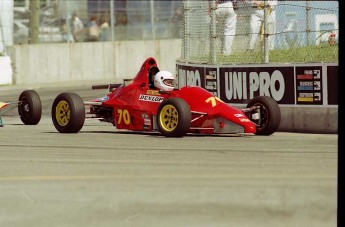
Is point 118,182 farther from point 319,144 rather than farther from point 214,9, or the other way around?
point 214,9

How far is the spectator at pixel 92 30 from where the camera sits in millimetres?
32500

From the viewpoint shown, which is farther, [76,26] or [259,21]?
[76,26]

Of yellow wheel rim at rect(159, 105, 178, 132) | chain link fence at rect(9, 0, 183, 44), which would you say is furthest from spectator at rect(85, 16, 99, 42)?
yellow wheel rim at rect(159, 105, 178, 132)

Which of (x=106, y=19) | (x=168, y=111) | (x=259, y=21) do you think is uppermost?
(x=106, y=19)

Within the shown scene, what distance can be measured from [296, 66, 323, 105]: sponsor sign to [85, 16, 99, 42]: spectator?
17062 millimetres

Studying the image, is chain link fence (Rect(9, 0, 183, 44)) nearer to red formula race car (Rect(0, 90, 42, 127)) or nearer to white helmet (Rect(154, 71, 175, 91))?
red formula race car (Rect(0, 90, 42, 127))

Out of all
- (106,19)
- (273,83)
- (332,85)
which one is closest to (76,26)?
(106,19)

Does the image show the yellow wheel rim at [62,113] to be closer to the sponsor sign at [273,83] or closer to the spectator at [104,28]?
the sponsor sign at [273,83]

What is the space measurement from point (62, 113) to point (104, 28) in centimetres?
1757

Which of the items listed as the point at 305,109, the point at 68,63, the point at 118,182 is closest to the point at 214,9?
the point at 305,109

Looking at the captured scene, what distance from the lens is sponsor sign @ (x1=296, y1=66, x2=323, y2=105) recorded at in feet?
52.0

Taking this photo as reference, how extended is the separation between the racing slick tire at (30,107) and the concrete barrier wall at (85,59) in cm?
1241

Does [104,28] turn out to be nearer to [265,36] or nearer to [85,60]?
[85,60]

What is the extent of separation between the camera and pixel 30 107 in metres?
17.1
